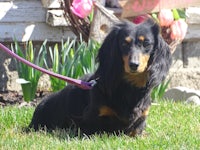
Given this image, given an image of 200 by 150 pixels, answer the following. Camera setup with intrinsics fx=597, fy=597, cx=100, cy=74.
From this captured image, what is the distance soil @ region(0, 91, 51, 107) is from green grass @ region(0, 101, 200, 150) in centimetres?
68

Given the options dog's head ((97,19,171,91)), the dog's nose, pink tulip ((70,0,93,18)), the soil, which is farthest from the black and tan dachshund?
the soil

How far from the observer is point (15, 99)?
22.2 ft

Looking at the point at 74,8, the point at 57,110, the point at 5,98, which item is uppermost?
the point at 74,8

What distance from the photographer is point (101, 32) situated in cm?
648

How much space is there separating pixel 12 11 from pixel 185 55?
2.32 meters

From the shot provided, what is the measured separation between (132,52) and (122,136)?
67 cm

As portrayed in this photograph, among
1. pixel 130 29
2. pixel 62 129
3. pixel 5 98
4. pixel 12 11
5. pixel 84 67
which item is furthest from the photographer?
pixel 12 11

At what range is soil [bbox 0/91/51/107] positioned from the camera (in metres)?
6.45

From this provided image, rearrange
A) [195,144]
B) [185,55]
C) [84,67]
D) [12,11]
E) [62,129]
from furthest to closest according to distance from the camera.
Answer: [185,55] < [12,11] < [84,67] < [62,129] < [195,144]

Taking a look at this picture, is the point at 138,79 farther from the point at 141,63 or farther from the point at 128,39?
the point at 128,39

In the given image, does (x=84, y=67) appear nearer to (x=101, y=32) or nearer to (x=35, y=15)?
(x=101, y=32)

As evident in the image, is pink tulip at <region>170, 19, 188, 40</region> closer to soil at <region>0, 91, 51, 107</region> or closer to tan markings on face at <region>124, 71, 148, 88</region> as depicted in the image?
soil at <region>0, 91, 51, 107</region>

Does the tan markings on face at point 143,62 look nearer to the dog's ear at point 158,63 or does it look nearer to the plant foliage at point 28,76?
the dog's ear at point 158,63

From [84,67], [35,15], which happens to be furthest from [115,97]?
[35,15]
